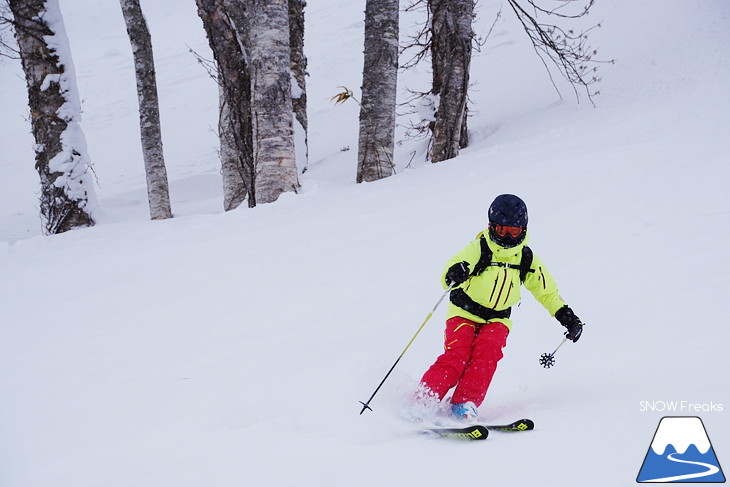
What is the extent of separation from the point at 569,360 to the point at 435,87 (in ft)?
22.9

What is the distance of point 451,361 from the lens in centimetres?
345

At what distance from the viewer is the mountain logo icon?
220cm

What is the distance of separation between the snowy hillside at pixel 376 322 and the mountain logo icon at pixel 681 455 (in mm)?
63

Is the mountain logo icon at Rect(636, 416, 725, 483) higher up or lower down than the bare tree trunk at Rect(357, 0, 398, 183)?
lower down

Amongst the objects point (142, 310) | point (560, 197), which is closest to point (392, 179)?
point (560, 197)

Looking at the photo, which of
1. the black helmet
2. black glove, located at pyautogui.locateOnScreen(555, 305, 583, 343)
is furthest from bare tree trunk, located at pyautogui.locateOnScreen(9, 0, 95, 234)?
black glove, located at pyautogui.locateOnScreen(555, 305, 583, 343)

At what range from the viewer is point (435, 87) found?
9.91m

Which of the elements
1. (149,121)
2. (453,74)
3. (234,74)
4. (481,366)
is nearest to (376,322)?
(481,366)

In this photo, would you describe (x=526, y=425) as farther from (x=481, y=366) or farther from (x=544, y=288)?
(x=544, y=288)

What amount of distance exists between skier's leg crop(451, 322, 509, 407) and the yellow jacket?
0.40ft

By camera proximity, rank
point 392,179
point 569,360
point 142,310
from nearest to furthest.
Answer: point 569,360, point 142,310, point 392,179

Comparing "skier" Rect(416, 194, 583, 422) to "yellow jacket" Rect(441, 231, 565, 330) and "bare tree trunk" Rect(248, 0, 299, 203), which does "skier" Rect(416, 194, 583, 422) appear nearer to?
"yellow jacket" Rect(441, 231, 565, 330)

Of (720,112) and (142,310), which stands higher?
(720,112)

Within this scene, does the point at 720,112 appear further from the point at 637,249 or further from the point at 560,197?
the point at 637,249
